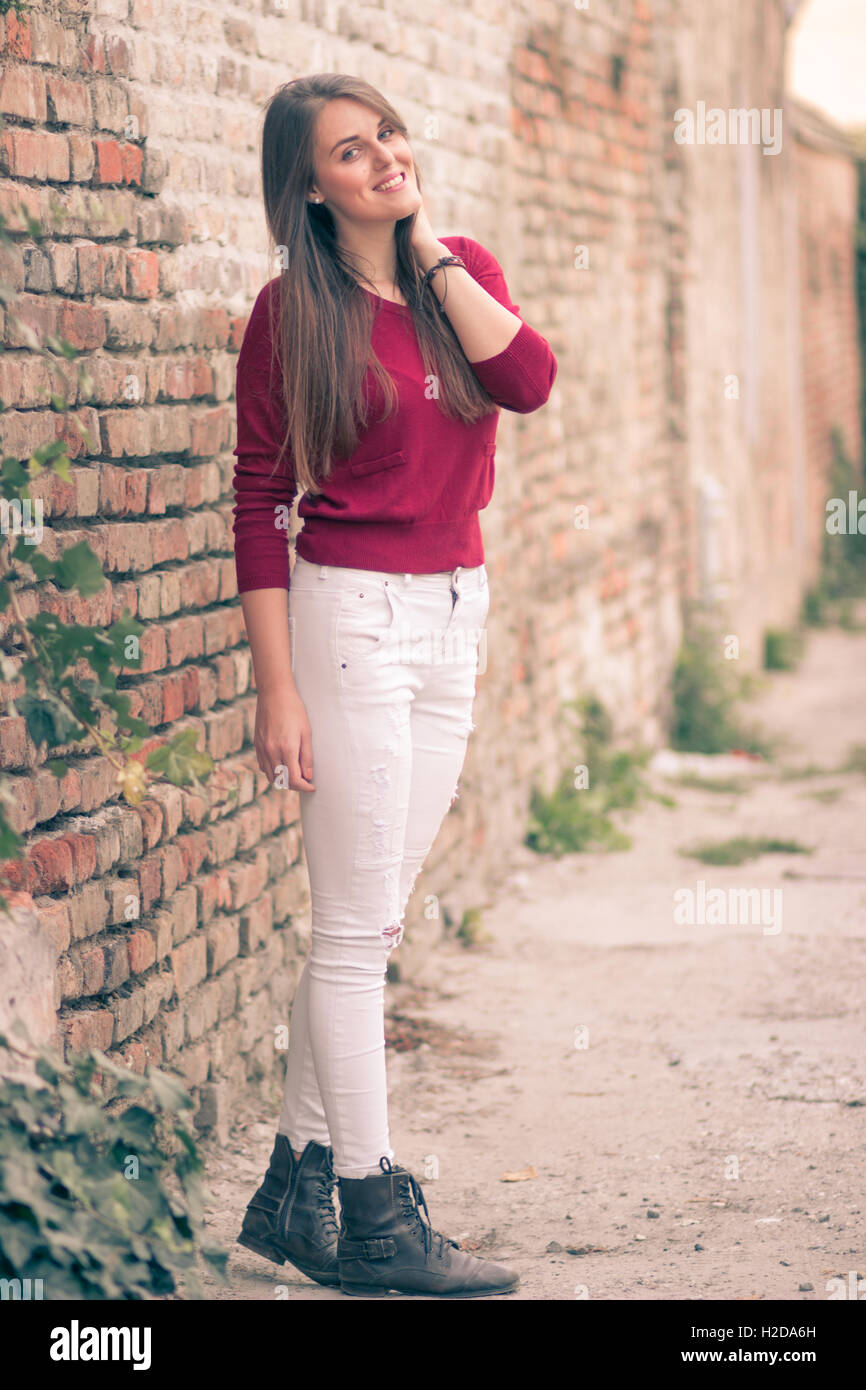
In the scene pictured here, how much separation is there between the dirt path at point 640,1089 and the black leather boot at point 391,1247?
0.32 ft

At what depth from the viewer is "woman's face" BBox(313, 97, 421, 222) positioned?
226cm

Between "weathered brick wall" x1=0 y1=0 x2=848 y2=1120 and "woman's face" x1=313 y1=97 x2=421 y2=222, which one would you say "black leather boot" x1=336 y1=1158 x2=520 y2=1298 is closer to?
"weathered brick wall" x1=0 y1=0 x2=848 y2=1120

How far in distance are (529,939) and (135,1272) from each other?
2817mm

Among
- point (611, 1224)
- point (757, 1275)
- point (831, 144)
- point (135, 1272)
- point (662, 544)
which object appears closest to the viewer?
point (135, 1272)

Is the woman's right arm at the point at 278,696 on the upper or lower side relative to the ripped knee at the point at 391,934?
upper

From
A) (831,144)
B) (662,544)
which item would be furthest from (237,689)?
(831,144)

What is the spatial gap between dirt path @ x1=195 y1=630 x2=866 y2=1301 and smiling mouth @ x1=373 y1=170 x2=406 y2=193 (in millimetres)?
1743

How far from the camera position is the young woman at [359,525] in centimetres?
227

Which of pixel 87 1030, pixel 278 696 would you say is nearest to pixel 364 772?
pixel 278 696

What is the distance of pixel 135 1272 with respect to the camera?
1770mm

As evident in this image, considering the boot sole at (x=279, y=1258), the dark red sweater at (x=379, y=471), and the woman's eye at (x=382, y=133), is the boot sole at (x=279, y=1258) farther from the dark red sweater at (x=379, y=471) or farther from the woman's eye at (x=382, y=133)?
the woman's eye at (x=382, y=133)

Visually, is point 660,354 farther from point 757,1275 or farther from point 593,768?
point 757,1275

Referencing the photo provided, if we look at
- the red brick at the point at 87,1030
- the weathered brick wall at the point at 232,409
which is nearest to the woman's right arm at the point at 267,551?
the weathered brick wall at the point at 232,409

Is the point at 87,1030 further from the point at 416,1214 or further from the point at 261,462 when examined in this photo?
the point at 261,462
